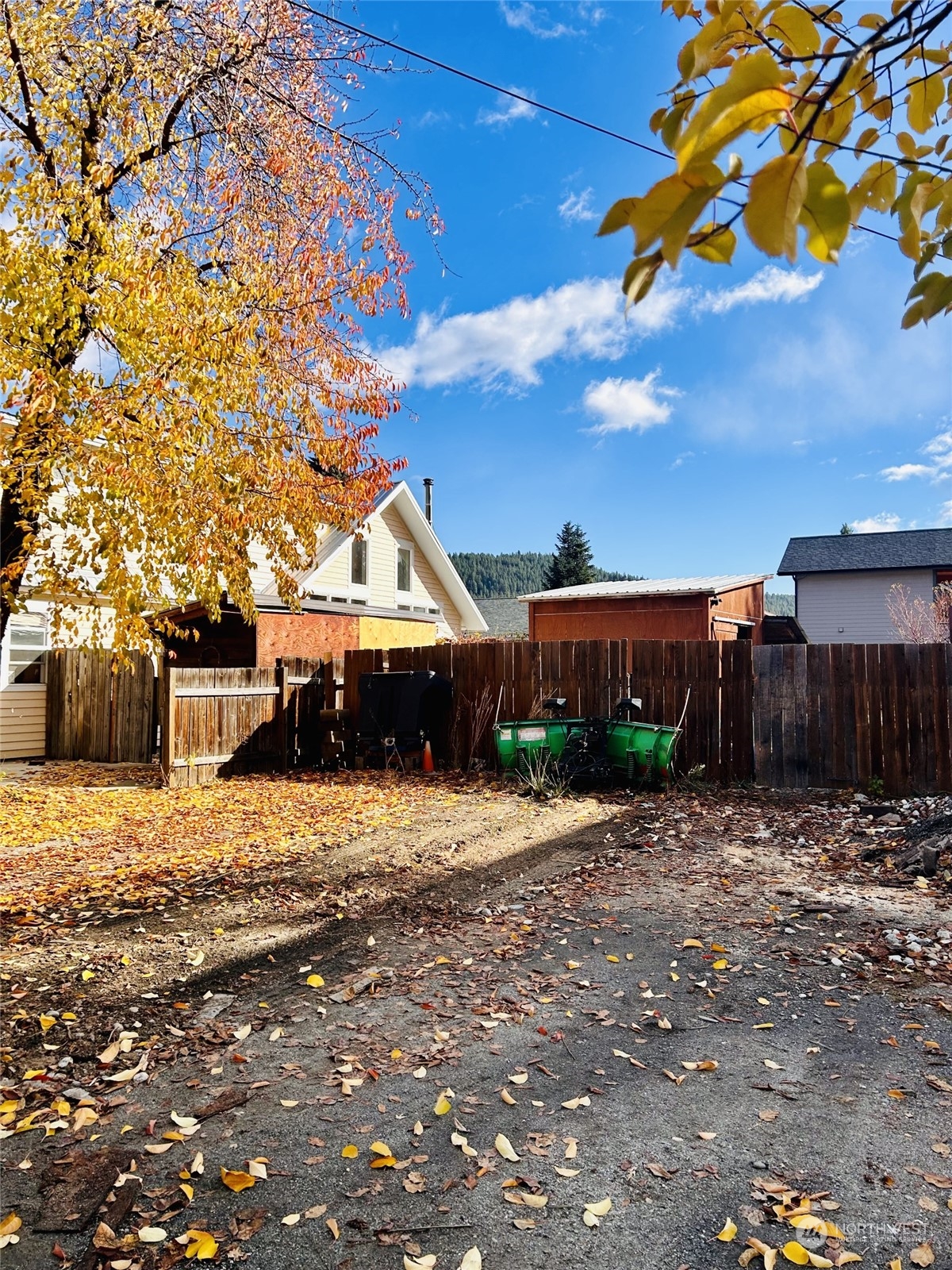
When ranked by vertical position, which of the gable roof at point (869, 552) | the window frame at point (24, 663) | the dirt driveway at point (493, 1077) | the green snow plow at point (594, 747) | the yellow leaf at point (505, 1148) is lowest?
the dirt driveway at point (493, 1077)

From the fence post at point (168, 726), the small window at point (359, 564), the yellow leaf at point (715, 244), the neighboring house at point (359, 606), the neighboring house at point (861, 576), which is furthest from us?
the neighboring house at point (861, 576)

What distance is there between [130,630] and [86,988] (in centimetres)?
288

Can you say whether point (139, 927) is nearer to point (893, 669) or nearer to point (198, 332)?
point (198, 332)

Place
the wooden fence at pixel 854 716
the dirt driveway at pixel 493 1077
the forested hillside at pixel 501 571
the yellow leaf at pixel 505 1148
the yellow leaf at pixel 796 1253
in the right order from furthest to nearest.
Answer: the forested hillside at pixel 501 571
the wooden fence at pixel 854 716
the yellow leaf at pixel 505 1148
the dirt driveway at pixel 493 1077
the yellow leaf at pixel 796 1253

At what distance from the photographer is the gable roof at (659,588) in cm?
2111

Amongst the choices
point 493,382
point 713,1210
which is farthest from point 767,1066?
point 493,382

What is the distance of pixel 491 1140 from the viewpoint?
2.54 meters

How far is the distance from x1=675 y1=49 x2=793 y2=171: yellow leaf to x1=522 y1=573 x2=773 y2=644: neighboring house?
20612 mm

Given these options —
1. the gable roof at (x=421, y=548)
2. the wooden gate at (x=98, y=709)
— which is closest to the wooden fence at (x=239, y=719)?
the wooden gate at (x=98, y=709)

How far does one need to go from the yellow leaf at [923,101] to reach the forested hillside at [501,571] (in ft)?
247

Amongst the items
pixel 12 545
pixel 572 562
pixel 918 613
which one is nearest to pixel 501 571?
pixel 572 562

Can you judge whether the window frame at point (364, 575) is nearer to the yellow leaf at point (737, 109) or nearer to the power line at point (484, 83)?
the power line at point (484, 83)

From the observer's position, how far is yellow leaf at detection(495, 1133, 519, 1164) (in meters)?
2.45

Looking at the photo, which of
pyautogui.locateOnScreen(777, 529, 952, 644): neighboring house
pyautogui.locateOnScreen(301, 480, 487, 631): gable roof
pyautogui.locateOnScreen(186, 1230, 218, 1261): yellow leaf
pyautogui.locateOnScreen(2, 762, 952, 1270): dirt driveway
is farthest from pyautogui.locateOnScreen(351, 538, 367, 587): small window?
pyautogui.locateOnScreen(186, 1230, 218, 1261): yellow leaf
